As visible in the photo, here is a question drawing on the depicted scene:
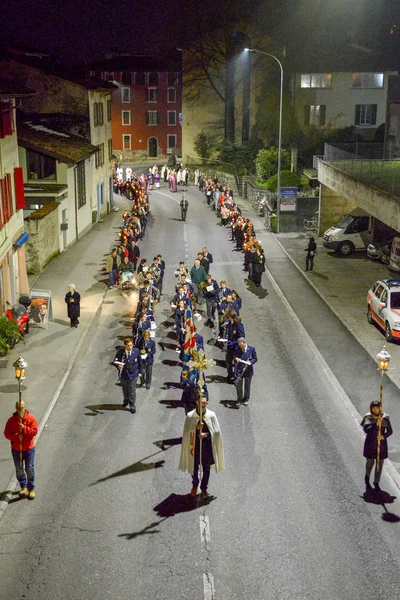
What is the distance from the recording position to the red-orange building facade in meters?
83.8

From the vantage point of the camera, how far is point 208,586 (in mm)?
10562

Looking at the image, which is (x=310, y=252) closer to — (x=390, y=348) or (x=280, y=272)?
(x=280, y=272)

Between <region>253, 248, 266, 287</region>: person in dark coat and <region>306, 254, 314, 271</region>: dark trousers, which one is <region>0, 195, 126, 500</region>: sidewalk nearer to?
<region>253, 248, 266, 287</region>: person in dark coat

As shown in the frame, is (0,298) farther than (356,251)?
No

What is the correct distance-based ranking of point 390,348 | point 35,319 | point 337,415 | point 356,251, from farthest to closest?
point 356,251, point 35,319, point 390,348, point 337,415

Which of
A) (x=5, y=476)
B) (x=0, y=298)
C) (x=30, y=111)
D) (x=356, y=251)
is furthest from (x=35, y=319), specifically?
(x=30, y=111)

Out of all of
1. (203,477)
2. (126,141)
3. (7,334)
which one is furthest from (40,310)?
(126,141)

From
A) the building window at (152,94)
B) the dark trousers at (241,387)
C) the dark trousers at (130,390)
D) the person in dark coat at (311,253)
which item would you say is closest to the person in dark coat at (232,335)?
the dark trousers at (241,387)

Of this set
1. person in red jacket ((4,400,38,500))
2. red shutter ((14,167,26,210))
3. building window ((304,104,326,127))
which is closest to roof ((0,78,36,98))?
red shutter ((14,167,26,210))

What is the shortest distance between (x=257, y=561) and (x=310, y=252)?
912 inches

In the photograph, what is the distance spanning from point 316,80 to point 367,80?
3.99 metres

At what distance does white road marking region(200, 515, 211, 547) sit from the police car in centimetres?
1214

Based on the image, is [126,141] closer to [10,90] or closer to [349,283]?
[349,283]

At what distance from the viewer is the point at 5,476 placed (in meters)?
14.0
